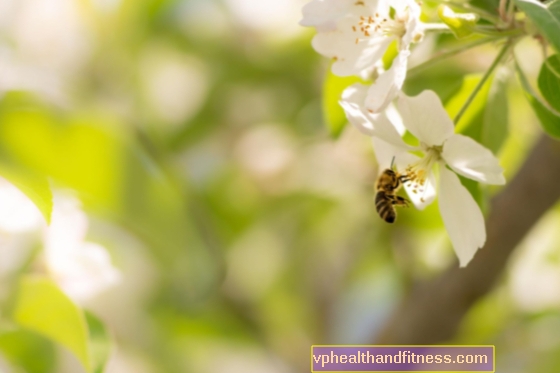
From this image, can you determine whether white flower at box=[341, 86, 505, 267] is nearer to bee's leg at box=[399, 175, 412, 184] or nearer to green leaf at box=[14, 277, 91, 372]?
bee's leg at box=[399, 175, 412, 184]

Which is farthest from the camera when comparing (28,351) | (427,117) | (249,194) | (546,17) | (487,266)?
(249,194)

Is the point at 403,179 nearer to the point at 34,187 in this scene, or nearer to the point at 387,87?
the point at 387,87

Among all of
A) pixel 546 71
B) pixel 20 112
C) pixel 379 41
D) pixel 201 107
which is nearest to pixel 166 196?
pixel 20 112

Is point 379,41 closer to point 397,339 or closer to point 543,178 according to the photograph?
point 543,178

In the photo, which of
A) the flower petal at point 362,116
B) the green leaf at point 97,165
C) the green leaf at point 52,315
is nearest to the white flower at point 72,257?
the green leaf at point 97,165

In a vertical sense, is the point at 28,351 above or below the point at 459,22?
below

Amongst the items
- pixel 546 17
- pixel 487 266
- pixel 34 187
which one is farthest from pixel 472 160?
pixel 487 266
